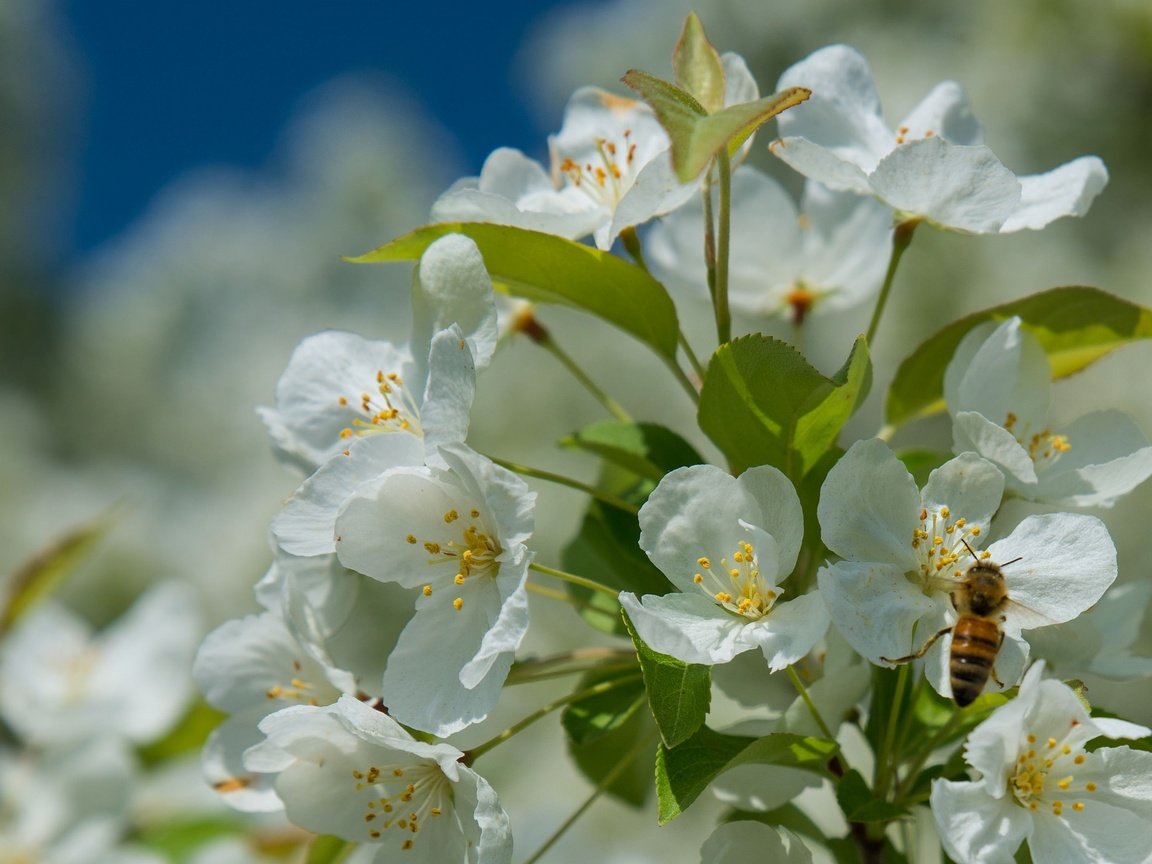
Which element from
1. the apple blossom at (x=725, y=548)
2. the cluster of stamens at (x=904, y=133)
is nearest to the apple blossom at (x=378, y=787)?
the apple blossom at (x=725, y=548)

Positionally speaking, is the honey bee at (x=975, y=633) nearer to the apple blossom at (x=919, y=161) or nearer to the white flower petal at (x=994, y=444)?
the white flower petal at (x=994, y=444)

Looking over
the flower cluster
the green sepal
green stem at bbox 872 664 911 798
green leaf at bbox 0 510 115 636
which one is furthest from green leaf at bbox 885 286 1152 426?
green leaf at bbox 0 510 115 636

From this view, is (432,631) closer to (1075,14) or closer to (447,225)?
(447,225)

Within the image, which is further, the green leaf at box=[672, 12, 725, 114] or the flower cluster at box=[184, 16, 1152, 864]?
the green leaf at box=[672, 12, 725, 114]

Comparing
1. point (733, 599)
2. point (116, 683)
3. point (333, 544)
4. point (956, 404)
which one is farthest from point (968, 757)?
point (116, 683)

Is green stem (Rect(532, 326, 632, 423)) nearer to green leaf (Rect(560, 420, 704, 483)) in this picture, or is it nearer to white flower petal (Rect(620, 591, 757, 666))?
green leaf (Rect(560, 420, 704, 483))

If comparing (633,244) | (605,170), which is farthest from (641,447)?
(605,170)
